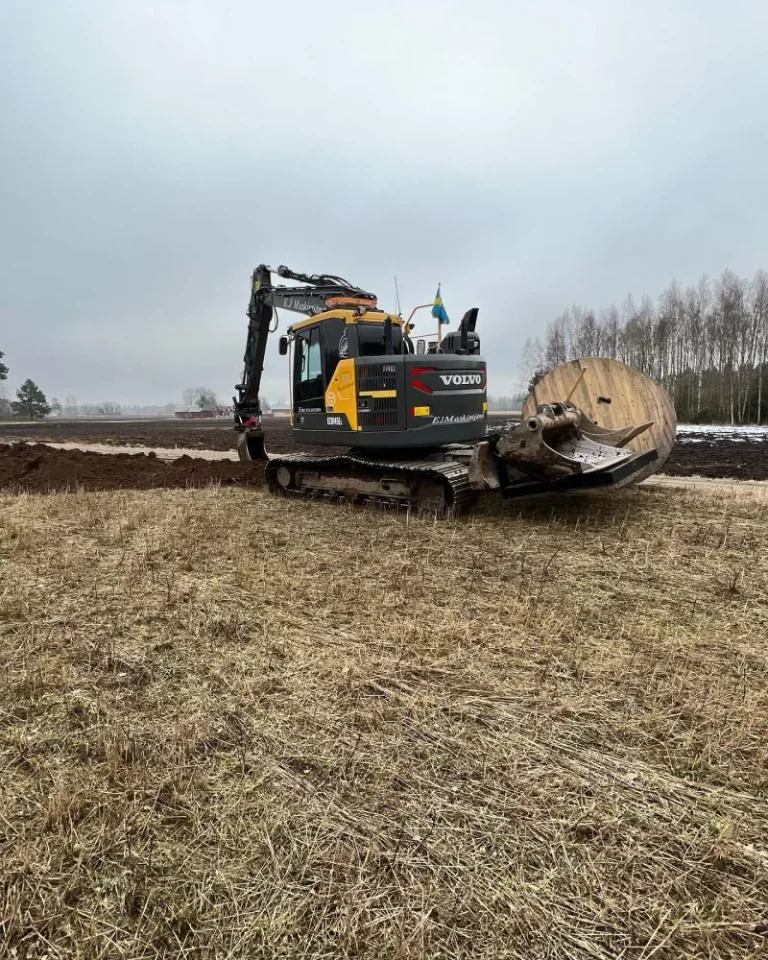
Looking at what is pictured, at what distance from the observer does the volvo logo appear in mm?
7812

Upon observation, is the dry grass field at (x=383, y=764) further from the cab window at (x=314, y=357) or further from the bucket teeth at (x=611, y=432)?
the cab window at (x=314, y=357)

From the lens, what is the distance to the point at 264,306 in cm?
1058

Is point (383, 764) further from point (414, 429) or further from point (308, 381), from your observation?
point (308, 381)

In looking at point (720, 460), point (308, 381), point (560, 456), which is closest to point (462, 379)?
point (560, 456)

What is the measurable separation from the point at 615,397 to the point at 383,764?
7.51m

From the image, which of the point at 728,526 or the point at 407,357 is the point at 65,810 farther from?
the point at 728,526

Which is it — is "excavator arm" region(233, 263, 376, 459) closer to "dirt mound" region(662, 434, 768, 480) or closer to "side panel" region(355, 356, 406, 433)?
"side panel" region(355, 356, 406, 433)

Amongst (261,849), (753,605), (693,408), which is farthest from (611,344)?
(261,849)

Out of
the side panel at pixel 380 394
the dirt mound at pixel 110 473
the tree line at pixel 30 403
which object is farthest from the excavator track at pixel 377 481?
the tree line at pixel 30 403

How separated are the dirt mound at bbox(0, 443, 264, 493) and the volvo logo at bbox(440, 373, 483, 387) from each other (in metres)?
5.09

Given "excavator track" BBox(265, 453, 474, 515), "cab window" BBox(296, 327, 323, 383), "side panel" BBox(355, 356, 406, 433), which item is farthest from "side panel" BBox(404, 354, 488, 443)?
"cab window" BBox(296, 327, 323, 383)

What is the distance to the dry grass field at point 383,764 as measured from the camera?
1.67m

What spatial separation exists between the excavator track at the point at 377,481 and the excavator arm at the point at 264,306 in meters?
2.19

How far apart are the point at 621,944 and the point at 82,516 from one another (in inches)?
295
